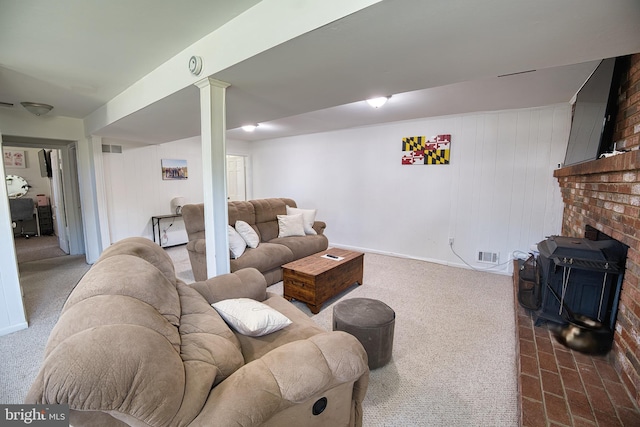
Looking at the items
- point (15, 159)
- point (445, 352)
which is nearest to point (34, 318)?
point (445, 352)

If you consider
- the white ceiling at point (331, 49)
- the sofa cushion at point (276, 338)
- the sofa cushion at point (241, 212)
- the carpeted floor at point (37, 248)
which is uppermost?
the white ceiling at point (331, 49)

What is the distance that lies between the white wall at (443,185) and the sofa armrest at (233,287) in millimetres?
3183

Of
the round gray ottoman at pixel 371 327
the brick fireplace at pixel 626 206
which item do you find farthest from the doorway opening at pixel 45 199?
the brick fireplace at pixel 626 206

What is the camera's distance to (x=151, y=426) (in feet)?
2.51

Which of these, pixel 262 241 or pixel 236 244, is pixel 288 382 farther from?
pixel 262 241

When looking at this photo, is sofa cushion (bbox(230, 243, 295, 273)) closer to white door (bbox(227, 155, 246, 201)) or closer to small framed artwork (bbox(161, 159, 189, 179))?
small framed artwork (bbox(161, 159, 189, 179))

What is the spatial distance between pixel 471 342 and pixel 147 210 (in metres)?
5.38

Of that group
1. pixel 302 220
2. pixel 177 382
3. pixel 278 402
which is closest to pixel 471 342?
pixel 278 402

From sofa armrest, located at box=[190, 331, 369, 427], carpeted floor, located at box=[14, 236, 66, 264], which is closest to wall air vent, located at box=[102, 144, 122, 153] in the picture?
carpeted floor, located at box=[14, 236, 66, 264]

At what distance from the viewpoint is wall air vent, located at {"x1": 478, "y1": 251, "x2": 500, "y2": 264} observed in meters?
3.87

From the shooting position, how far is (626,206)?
166 cm

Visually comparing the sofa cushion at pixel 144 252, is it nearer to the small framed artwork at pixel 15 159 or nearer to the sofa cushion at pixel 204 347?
the sofa cushion at pixel 204 347

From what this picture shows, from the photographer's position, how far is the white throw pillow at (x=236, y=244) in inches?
123

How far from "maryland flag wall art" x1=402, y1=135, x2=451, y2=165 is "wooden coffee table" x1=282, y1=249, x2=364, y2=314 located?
207cm
